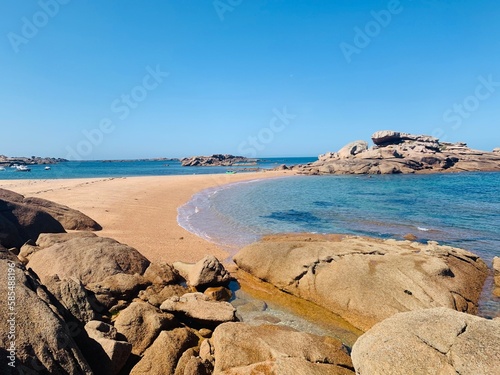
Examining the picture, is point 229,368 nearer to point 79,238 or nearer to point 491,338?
point 491,338

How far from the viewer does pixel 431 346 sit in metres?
5.23

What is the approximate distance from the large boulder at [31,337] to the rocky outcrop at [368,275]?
7679mm

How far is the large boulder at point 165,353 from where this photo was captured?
5754 mm

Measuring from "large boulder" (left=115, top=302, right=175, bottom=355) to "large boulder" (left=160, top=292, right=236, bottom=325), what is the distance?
443mm

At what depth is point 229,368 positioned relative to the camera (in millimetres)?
5711

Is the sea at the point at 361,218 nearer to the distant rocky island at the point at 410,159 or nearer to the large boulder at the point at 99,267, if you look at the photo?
the large boulder at the point at 99,267

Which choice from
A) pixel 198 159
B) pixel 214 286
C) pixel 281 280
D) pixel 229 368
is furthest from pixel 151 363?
pixel 198 159

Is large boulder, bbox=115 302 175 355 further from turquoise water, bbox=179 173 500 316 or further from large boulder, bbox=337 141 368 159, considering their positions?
large boulder, bbox=337 141 368 159

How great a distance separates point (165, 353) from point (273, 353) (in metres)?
2.28

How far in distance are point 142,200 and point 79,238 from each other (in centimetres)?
→ 1936

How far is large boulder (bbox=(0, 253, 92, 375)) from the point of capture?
3.92m

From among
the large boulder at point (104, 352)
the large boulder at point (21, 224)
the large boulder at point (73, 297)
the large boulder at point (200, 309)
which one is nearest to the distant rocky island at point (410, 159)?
the large boulder at point (21, 224)

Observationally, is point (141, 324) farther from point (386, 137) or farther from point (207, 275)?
point (386, 137)

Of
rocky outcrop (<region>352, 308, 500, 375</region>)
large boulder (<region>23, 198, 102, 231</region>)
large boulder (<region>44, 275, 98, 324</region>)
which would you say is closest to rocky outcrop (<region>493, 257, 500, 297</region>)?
rocky outcrop (<region>352, 308, 500, 375</region>)
